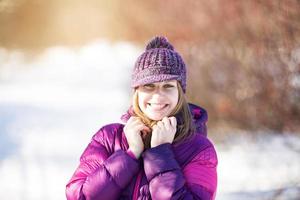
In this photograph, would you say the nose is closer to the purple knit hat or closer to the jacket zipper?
the purple knit hat

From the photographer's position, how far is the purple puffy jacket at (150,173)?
1724 mm

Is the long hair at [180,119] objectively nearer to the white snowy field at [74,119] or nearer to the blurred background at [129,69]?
the white snowy field at [74,119]

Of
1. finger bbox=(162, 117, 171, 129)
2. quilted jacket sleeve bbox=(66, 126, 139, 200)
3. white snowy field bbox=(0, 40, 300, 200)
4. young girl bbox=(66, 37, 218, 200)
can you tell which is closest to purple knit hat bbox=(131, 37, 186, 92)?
young girl bbox=(66, 37, 218, 200)

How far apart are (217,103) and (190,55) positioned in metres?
0.61

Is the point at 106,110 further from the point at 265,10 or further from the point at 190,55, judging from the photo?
the point at 265,10

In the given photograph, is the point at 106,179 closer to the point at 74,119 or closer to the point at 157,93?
the point at 157,93

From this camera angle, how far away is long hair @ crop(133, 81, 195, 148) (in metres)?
1.84

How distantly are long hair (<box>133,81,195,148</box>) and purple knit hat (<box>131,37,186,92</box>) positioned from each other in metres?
0.05

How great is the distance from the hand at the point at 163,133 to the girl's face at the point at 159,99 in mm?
55

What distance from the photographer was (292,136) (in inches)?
225

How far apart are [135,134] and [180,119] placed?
6.6 inches

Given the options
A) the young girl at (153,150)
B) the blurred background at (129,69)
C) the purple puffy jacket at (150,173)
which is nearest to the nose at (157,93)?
the young girl at (153,150)

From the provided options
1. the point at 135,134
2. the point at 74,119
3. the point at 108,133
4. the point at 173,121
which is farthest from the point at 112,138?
the point at 74,119

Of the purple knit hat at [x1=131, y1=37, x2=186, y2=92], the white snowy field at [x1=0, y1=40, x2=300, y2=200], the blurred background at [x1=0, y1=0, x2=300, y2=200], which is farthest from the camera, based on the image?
the blurred background at [x1=0, y1=0, x2=300, y2=200]
